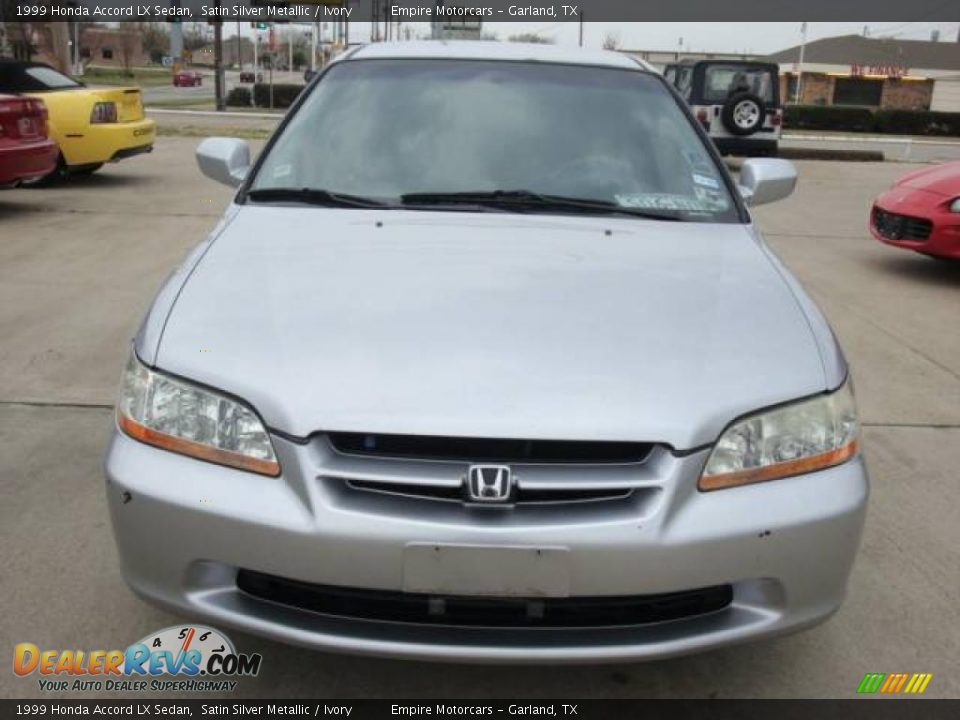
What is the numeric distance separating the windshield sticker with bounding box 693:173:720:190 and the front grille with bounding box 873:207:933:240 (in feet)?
14.3

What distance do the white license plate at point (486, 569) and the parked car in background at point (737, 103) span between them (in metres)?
14.6

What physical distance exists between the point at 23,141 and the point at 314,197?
21.3 feet

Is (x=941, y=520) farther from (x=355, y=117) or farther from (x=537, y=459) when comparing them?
(x=355, y=117)

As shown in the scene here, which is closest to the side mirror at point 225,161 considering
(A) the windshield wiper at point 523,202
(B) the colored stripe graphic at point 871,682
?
(A) the windshield wiper at point 523,202

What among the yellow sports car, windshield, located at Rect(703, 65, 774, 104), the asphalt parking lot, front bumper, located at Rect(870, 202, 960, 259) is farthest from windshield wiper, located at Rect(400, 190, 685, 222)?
windshield, located at Rect(703, 65, 774, 104)

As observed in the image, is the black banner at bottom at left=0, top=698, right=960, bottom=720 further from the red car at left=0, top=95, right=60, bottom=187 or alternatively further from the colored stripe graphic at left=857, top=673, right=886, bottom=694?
the red car at left=0, top=95, right=60, bottom=187

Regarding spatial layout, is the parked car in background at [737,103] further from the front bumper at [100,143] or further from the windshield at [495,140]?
the windshield at [495,140]

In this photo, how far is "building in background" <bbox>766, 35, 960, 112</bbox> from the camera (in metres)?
48.4

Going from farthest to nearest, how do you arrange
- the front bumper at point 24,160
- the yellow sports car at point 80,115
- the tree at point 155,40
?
1. the tree at point 155,40
2. the yellow sports car at point 80,115
3. the front bumper at point 24,160

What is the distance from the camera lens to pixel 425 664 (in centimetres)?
235

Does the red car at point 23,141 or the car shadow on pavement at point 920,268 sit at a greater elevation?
the red car at point 23,141

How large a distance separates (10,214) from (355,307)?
7.51m

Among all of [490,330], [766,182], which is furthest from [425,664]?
[766,182]

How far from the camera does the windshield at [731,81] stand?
1594 cm
